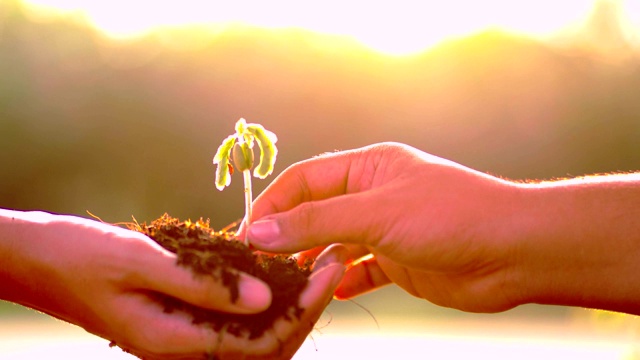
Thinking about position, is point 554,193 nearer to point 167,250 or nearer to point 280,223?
point 280,223

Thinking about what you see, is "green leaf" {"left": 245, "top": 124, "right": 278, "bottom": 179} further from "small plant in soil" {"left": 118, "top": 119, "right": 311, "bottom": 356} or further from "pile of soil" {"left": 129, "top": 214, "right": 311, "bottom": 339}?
"pile of soil" {"left": 129, "top": 214, "right": 311, "bottom": 339}

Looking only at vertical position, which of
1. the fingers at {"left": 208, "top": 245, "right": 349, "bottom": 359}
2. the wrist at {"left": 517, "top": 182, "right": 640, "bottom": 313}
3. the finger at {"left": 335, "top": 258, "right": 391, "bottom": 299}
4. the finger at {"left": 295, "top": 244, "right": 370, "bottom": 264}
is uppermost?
the finger at {"left": 295, "top": 244, "right": 370, "bottom": 264}

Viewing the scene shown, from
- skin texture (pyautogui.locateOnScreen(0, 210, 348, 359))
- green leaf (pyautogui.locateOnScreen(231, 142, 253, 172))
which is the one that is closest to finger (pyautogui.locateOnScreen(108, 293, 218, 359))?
skin texture (pyautogui.locateOnScreen(0, 210, 348, 359))

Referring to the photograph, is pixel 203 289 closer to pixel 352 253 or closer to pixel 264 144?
pixel 264 144

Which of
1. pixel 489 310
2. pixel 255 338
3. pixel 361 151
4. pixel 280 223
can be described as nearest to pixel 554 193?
pixel 489 310

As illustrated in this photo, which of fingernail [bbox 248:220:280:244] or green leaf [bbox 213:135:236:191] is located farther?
green leaf [bbox 213:135:236:191]

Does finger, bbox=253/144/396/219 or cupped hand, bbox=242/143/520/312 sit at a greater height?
finger, bbox=253/144/396/219

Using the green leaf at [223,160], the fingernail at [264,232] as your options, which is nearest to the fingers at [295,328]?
the fingernail at [264,232]

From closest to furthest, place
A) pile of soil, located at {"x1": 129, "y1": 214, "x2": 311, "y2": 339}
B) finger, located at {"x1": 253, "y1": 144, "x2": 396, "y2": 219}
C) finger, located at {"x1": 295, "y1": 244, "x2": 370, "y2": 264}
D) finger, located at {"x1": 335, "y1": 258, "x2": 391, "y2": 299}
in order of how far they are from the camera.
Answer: pile of soil, located at {"x1": 129, "y1": 214, "x2": 311, "y2": 339} → finger, located at {"x1": 253, "y1": 144, "x2": 396, "y2": 219} → finger, located at {"x1": 295, "y1": 244, "x2": 370, "y2": 264} → finger, located at {"x1": 335, "y1": 258, "x2": 391, "y2": 299}
